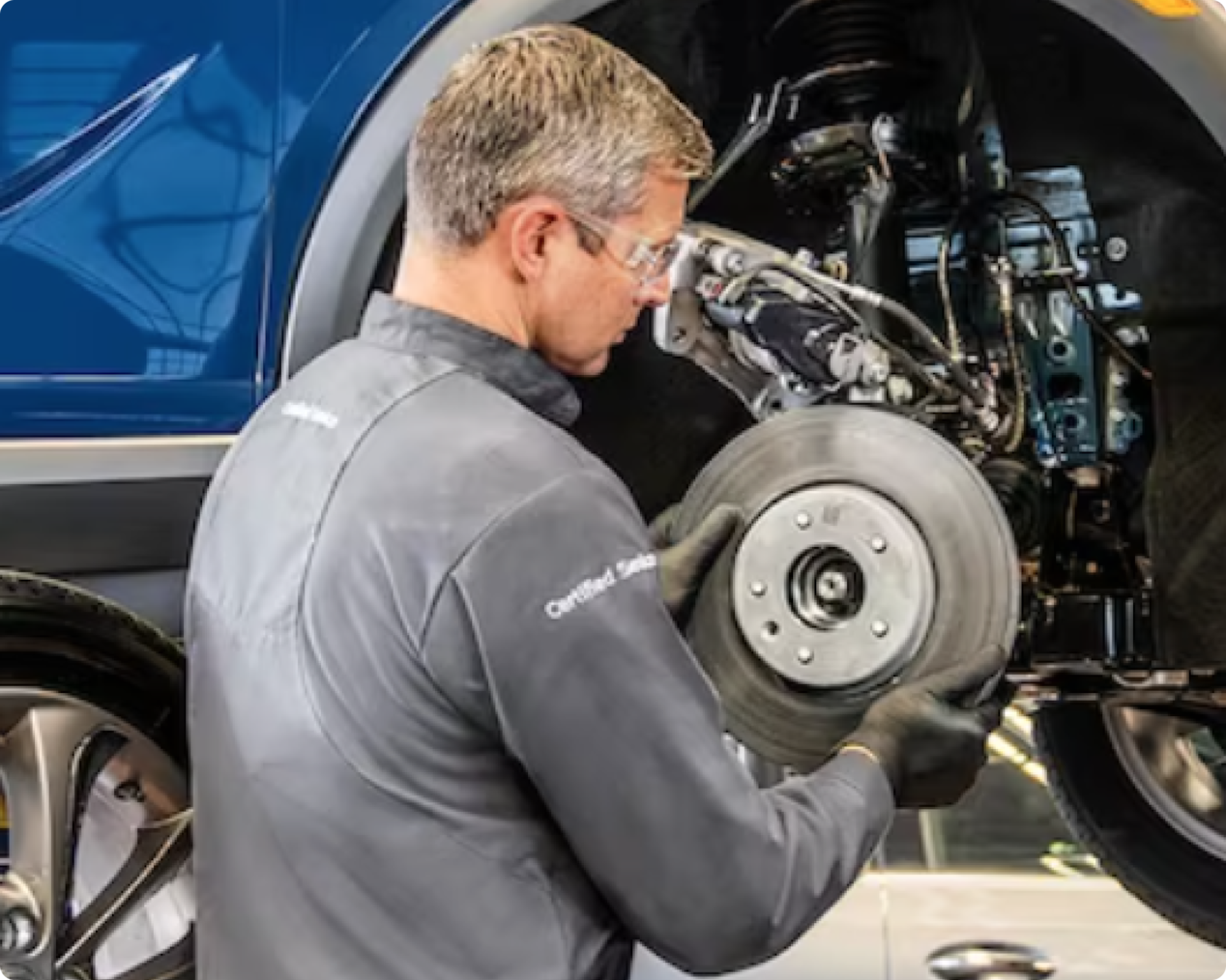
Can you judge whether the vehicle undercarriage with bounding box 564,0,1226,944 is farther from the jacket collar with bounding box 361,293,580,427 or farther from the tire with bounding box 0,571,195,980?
the tire with bounding box 0,571,195,980

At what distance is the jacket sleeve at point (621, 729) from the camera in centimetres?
134

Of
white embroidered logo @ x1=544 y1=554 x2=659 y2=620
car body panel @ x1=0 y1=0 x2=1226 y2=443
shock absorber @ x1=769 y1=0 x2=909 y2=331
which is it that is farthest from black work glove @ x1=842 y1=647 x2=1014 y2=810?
car body panel @ x1=0 y1=0 x2=1226 y2=443

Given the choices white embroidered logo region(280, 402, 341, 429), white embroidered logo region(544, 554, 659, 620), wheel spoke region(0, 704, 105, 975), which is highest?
white embroidered logo region(280, 402, 341, 429)

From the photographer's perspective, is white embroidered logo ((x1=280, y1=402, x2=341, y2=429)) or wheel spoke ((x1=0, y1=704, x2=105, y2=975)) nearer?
white embroidered logo ((x1=280, y1=402, x2=341, y2=429))

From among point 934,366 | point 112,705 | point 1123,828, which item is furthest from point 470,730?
point 1123,828

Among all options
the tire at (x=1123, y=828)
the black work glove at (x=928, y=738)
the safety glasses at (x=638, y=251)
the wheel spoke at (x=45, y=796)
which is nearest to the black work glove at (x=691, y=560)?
the black work glove at (x=928, y=738)

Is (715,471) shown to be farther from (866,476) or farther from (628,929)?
(628,929)

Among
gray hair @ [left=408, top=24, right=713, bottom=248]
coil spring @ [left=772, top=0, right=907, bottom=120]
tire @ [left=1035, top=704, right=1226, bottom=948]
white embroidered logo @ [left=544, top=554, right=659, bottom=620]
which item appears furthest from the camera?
tire @ [left=1035, top=704, right=1226, bottom=948]

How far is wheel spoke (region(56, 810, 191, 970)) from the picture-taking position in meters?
1.84

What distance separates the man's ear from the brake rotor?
510mm

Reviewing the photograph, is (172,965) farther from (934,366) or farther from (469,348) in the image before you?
(934,366)

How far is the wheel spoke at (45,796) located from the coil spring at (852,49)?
101cm

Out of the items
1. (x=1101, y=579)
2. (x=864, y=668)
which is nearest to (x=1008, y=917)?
(x=1101, y=579)

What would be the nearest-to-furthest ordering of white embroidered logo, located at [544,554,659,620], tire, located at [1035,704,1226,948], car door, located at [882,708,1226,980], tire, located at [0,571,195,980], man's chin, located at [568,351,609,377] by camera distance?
white embroidered logo, located at [544,554,659,620] < man's chin, located at [568,351,609,377] < tire, located at [0,571,195,980] < tire, located at [1035,704,1226,948] < car door, located at [882,708,1226,980]
